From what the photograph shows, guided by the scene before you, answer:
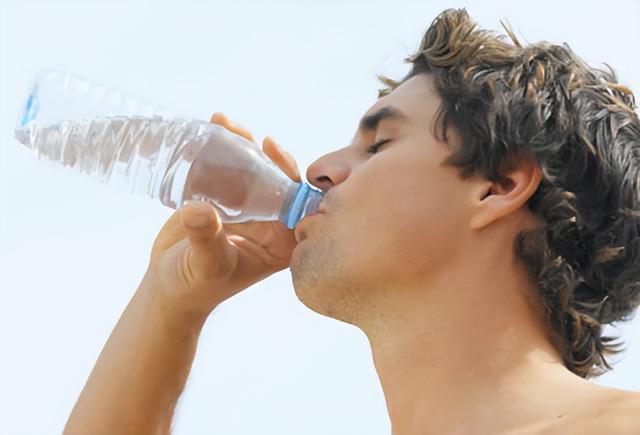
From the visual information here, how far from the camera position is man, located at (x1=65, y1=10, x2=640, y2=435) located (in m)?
3.20

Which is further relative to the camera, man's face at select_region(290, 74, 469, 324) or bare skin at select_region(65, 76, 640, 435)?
man's face at select_region(290, 74, 469, 324)

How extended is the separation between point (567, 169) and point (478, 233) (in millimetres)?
296

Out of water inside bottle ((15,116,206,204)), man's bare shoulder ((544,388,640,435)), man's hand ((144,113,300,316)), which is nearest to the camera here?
man's bare shoulder ((544,388,640,435))

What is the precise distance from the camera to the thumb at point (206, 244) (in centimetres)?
340

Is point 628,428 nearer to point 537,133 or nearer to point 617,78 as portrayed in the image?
point 537,133

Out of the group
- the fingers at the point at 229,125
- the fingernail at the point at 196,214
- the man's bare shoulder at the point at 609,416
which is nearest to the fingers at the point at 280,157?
the fingers at the point at 229,125

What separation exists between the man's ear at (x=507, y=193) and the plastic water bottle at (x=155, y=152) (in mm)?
454

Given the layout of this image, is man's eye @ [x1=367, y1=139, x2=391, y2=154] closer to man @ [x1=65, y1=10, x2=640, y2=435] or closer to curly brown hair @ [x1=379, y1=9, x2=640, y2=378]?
man @ [x1=65, y1=10, x2=640, y2=435]

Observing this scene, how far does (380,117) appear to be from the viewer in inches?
139

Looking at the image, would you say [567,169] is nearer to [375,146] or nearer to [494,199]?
[494,199]

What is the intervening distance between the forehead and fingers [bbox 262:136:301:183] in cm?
31

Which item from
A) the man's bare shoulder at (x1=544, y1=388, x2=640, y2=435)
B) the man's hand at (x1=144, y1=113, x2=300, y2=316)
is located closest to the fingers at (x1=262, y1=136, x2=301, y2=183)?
the man's hand at (x1=144, y1=113, x2=300, y2=316)

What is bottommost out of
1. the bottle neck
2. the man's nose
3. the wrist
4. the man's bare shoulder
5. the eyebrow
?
the man's bare shoulder

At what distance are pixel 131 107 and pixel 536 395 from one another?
1.75m
